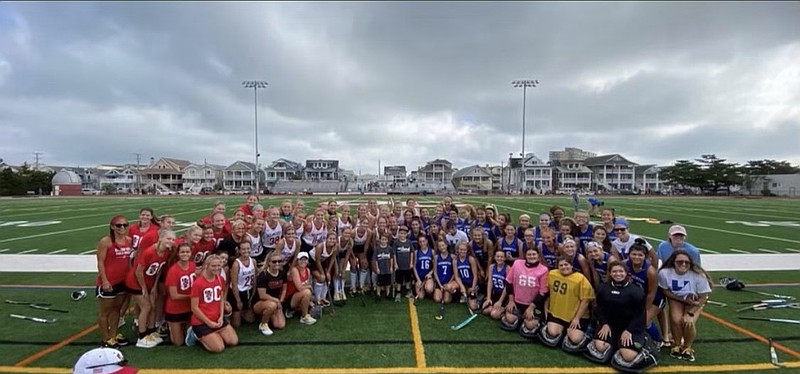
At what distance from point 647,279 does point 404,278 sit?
369 centimetres

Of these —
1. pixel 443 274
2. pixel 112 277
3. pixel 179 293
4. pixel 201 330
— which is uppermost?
pixel 112 277

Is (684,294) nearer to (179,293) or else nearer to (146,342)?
(179,293)

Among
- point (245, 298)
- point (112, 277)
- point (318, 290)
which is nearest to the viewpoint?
point (112, 277)

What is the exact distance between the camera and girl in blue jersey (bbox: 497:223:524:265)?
6.11m

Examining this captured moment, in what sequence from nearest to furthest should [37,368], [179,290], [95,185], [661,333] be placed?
[37,368]
[179,290]
[661,333]
[95,185]

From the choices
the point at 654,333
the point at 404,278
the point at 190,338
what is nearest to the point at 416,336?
the point at 404,278

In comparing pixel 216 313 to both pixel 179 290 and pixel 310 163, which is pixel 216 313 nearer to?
pixel 179 290

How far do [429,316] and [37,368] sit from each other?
475cm

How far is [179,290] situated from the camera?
459 centimetres

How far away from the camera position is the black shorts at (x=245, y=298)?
5.26 meters

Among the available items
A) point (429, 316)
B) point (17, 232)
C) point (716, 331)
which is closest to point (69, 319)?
point (429, 316)

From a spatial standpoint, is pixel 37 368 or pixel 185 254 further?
pixel 185 254

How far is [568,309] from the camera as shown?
4688 mm

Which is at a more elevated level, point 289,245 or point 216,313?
point 289,245
